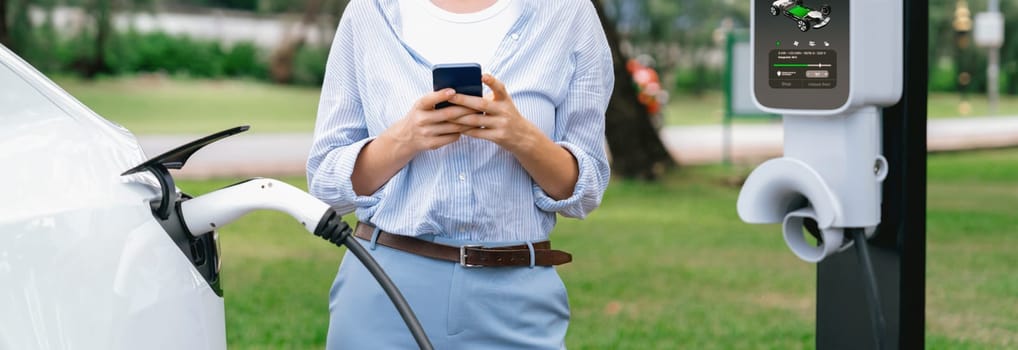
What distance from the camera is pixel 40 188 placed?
1617 millimetres

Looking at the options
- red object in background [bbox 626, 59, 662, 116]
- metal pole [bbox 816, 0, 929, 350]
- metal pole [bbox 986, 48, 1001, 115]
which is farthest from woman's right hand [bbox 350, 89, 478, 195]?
metal pole [bbox 986, 48, 1001, 115]

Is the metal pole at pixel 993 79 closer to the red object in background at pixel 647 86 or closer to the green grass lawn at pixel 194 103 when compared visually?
the red object in background at pixel 647 86

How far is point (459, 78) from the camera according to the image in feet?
6.59

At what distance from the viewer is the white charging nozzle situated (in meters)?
1.76

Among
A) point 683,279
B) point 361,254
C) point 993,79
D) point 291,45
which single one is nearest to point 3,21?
point 683,279

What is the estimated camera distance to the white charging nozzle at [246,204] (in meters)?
1.76

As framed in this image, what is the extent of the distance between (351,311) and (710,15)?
108ft

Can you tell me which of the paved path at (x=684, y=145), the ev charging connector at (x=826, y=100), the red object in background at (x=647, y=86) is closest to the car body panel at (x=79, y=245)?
the ev charging connector at (x=826, y=100)

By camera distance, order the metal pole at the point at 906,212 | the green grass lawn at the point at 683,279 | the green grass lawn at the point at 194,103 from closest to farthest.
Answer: the metal pole at the point at 906,212 → the green grass lawn at the point at 683,279 → the green grass lawn at the point at 194,103

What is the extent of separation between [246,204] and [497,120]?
17.8 inches

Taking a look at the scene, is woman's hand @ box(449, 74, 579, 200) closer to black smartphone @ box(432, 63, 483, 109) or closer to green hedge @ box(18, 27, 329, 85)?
black smartphone @ box(432, 63, 483, 109)

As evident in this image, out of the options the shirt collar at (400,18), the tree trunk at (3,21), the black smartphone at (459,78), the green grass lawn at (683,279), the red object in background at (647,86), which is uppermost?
the shirt collar at (400,18)

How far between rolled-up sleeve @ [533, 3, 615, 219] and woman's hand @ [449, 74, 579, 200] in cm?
4

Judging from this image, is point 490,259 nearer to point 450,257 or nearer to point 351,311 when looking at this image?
point 450,257
